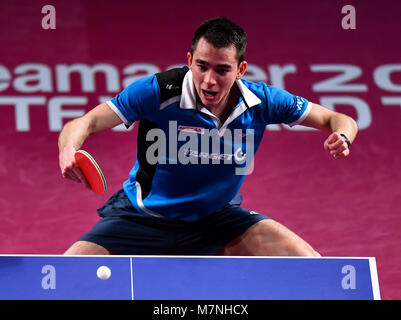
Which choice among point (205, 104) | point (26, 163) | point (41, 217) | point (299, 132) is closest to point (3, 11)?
point (26, 163)

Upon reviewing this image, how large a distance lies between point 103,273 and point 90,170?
0.44 meters

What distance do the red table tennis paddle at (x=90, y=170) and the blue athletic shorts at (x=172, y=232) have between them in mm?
764

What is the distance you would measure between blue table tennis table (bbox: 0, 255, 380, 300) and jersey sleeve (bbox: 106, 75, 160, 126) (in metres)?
0.81

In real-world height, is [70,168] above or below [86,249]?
above

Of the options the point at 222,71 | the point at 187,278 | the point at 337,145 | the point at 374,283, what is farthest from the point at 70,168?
the point at 374,283

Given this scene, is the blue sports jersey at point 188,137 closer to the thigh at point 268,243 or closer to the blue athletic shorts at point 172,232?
the blue athletic shorts at point 172,232

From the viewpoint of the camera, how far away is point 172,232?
4.00 meters

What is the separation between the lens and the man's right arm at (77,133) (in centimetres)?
320

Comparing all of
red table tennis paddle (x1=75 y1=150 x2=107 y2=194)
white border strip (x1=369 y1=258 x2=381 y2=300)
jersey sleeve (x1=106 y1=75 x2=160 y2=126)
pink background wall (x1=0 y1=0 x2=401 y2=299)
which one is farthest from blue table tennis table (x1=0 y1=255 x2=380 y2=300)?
pink background wall (x1=0 y1=0 x2=401 y2=299)

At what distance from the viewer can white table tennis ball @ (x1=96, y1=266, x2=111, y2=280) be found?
3.27 metres

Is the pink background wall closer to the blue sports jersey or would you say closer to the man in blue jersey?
the man in blue jersey

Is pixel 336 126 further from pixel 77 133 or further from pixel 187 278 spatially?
pixel 77 133

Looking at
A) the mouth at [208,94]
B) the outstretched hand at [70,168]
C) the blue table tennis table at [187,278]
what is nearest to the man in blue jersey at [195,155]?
the mouth at [208,94]

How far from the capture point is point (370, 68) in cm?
603
